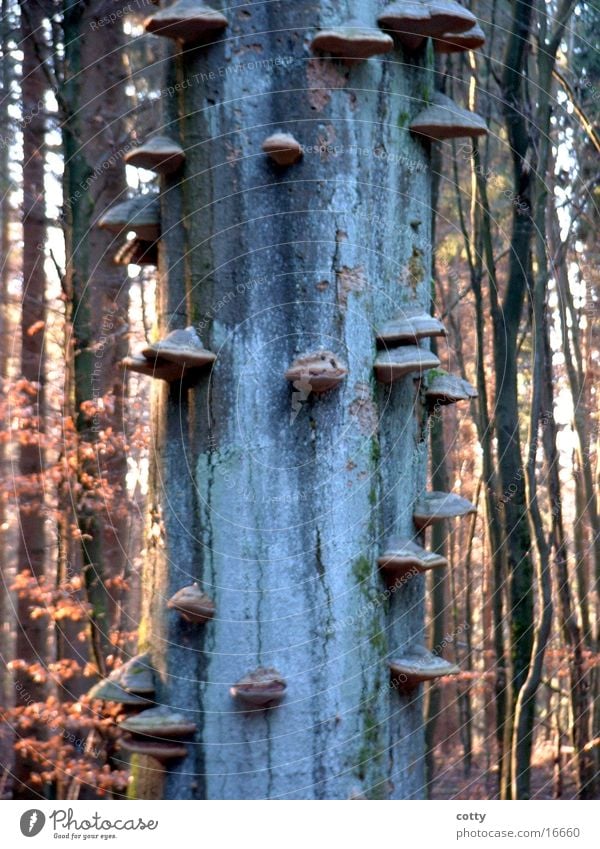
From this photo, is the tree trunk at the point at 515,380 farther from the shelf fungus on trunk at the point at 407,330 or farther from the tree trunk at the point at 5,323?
the shelf fungus on trunk at the point at 407,330

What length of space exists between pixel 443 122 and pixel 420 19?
0.32m

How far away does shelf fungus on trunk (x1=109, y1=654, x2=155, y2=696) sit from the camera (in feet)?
9.20

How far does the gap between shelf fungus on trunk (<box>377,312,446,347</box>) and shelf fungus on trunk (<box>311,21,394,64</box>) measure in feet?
2.65

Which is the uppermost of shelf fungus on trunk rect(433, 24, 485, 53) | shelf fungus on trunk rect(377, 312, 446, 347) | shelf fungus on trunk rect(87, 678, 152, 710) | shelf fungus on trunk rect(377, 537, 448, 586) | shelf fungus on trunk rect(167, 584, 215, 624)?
shelf fungus on trunk rect(433, 24, 485, 53)

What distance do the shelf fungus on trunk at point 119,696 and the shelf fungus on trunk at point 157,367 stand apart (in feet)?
3.17

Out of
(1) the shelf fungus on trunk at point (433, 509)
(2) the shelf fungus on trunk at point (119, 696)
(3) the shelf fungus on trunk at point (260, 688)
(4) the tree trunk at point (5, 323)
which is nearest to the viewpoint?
(3) the shelf fungus on trunk at point (260, 688)

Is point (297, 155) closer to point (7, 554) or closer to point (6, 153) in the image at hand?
point (6, 153)

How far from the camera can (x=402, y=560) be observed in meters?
2.75

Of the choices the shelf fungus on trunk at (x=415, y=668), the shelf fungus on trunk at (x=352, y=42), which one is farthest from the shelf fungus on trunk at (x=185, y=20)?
the shelf fungus on trunk at (x=415, y=668)

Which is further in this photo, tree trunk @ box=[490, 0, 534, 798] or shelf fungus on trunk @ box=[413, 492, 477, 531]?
tree trunk @ box=[490, 0, 534, 798]

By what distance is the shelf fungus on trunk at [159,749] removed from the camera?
2.72 meters
